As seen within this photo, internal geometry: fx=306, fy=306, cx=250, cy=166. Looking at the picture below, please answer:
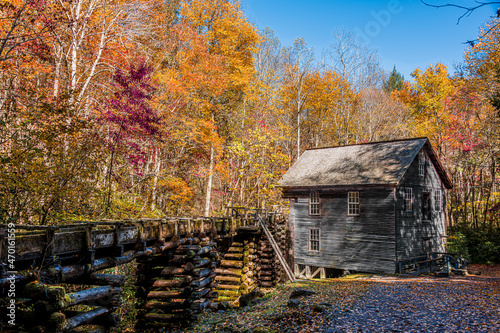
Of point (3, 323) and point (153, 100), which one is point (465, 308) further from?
point (153, 100)

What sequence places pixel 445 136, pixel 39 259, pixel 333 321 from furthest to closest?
pixel 445 136, pixel 333 321, pixel 39 259

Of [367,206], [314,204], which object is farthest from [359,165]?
[314,204]

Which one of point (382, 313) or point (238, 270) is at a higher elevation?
point (382, 313)

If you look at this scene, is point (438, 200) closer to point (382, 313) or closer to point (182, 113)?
point (382, 313)

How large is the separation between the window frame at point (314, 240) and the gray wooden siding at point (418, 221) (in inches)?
239

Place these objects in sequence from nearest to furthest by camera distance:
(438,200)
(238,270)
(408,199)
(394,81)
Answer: (238,270) → (408,199) → (438,200) → (394,81)

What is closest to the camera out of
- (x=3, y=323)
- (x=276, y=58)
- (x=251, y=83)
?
(x=3, y=323)

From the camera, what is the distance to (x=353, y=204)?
24047 millimetres

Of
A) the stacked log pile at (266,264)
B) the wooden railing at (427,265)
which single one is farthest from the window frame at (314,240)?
the wooden railing at (427,265)

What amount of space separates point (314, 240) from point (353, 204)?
453cm

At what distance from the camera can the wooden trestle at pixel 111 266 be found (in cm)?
548

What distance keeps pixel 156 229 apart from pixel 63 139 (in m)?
5.06

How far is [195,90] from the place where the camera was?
80.6ft

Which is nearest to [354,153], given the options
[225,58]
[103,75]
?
[225,58]
